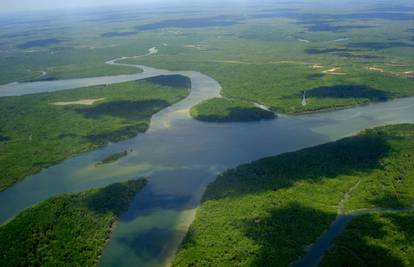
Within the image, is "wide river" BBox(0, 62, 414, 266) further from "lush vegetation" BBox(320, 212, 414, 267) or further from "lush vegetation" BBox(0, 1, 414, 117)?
"lush vegetation" BBox(320, 212, 414, 267)

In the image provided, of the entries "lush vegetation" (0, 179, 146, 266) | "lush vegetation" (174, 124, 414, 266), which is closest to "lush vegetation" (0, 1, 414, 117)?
"lush vegetation" (174, 124, 414, 266)

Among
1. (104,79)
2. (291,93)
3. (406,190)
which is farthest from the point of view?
(104,79)

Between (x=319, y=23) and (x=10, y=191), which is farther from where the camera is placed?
(x=319, y=23)

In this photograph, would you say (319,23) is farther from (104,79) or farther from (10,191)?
(10,191)

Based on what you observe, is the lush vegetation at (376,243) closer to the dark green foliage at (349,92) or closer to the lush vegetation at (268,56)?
the lush vegetation at (268,56)

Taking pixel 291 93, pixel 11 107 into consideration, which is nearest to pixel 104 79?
pixel 11 107

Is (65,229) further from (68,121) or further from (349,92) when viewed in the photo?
(349,92)

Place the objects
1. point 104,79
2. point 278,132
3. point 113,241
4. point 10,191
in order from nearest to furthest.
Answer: point 113,241, point 10,191, point 278,132, point 104,79
